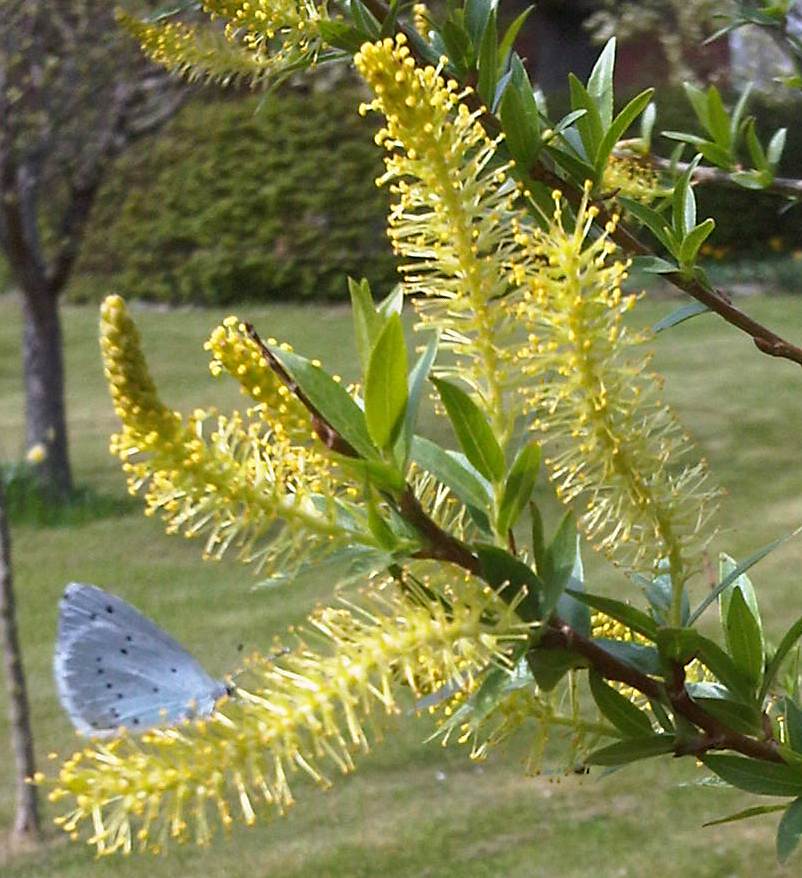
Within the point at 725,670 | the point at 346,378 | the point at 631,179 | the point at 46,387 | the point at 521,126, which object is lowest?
the point at 346,378

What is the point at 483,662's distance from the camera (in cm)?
69

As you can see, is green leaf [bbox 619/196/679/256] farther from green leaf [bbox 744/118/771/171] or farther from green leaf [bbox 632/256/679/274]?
green leaf [bbox 744/118/771/171]

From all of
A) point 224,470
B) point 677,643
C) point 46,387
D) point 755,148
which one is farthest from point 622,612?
point 46,387

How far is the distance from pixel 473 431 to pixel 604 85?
1.43 feet

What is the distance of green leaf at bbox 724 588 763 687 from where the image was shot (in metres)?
0.83

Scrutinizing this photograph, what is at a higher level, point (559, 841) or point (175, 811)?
point (175, 811)

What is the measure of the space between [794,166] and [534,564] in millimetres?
15138

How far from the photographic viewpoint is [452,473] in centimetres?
75

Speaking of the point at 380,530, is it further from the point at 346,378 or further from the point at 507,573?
the point at 346,378

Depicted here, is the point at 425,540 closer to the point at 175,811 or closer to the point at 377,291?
the point at 175,811

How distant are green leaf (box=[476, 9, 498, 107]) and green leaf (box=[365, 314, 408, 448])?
1.29 feet

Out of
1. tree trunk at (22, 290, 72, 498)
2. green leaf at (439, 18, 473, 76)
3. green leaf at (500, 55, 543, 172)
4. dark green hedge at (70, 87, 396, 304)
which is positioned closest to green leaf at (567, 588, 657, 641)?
green leaf at (500, 55, 543, 172)

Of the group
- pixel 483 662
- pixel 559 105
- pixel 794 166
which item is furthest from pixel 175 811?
pixel 794 166

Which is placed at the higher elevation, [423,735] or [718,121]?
[718,121]
